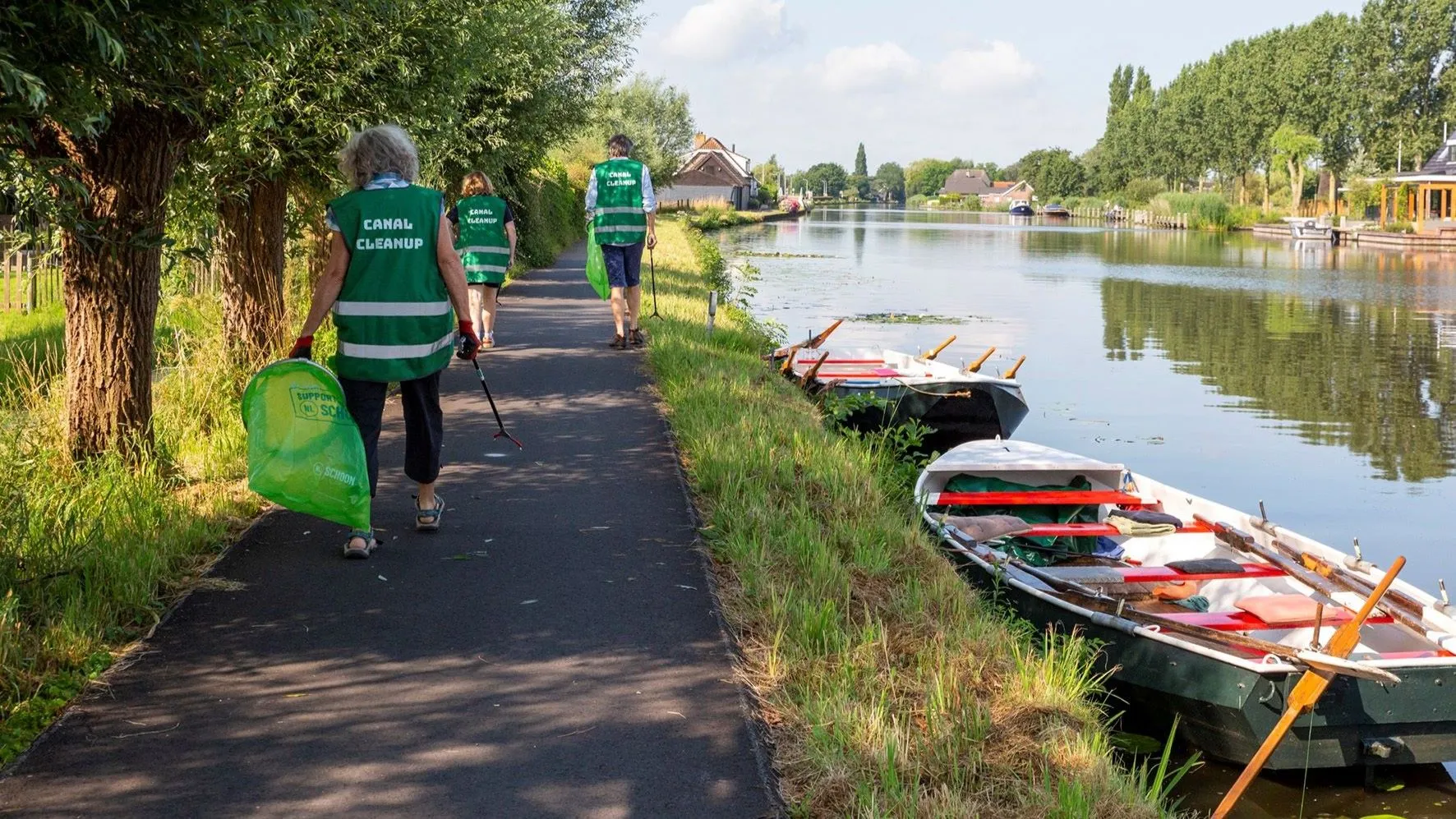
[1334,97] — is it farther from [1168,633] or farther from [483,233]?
[1168,633]

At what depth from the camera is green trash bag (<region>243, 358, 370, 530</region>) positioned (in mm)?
6211

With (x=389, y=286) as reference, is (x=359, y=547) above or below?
below

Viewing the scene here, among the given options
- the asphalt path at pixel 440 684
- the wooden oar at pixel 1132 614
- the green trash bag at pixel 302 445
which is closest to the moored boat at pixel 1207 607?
the wooden oar at pixel 1132 614

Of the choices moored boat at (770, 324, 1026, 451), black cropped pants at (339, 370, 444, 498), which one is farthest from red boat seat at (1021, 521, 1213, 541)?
moored boat at (770, 324, 1026, 451)

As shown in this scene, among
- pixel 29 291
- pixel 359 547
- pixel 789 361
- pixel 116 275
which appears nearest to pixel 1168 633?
pixel 359 547

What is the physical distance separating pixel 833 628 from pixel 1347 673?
248 centimetres

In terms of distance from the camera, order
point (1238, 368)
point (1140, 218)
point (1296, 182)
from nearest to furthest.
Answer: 1. point (1238, 368)
2. point (1296, 182)
3. point (1140, 218)

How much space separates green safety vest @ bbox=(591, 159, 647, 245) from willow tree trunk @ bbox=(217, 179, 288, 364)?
3297 mm

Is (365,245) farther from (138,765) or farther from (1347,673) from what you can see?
(1347,673)

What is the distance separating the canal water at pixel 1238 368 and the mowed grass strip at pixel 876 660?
1.90 m

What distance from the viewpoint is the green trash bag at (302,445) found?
621 centimetres

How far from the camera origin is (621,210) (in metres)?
13.7

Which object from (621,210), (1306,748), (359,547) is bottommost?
(1306,748)

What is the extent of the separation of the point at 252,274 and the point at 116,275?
3721mm
